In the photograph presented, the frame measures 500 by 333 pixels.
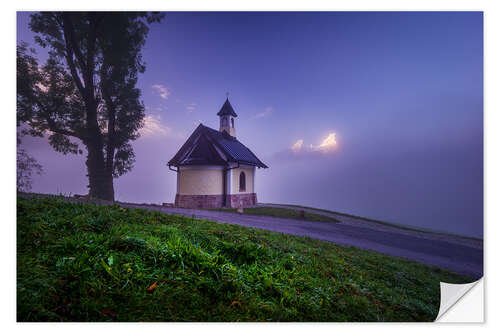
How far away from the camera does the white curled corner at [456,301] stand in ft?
10.3

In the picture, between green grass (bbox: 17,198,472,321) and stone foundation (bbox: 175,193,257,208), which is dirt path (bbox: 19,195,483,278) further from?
green grass (bbox: 17,198,472,321)

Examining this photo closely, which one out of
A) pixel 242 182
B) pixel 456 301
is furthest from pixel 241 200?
pixel 456 301

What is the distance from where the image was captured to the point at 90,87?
411 cm

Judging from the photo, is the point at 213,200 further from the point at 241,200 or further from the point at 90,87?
the point at 90,87

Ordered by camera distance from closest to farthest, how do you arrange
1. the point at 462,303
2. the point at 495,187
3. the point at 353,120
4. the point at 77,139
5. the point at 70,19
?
the point at 462,303 < the point at 495,187 < the point at 70,19 < the point at 77,139 < the point at 353,120

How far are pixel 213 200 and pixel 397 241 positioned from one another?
512 cm

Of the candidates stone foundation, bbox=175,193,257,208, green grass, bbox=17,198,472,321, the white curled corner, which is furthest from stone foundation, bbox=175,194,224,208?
the white curled corner

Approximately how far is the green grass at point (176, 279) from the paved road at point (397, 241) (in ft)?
3.29

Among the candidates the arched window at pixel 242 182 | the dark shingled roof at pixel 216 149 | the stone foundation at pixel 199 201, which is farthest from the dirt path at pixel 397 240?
the dark shingled roof at pixel 216 149

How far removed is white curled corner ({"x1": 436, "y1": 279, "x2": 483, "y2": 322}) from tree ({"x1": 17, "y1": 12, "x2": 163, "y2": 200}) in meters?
5.86

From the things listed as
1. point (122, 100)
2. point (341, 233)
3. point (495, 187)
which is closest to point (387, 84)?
point (495, 187)

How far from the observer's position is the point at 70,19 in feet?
12.3

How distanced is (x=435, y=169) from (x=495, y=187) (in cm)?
81
